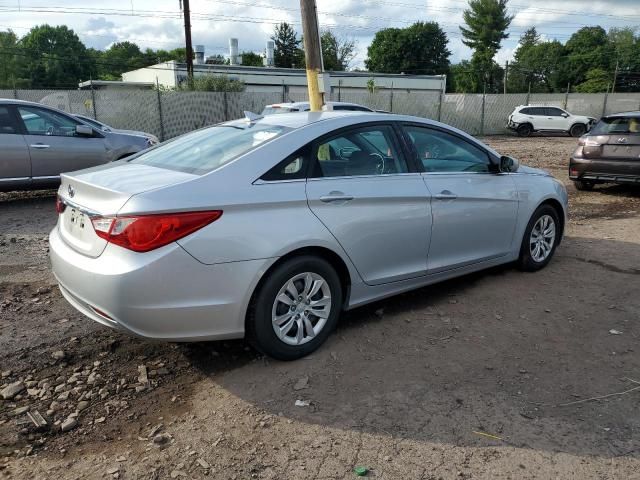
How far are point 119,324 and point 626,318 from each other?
12.3ft

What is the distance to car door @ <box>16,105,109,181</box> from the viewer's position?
27.6 feet

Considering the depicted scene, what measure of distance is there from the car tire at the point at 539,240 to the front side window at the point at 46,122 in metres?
7.10

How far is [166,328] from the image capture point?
10.1 feet

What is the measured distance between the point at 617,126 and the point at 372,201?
7.48 meters

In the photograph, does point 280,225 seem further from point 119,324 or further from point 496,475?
point 496,475

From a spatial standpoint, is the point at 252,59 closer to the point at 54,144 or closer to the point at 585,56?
the point at 585,56

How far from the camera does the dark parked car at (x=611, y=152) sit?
9.13 metres

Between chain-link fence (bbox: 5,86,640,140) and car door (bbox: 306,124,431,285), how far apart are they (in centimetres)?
1701

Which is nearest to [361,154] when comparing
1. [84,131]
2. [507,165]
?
[507,165]

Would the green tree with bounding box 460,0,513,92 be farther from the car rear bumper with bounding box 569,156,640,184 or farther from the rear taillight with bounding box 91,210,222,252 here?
the rear taillight with bounding box 91,210,222,252

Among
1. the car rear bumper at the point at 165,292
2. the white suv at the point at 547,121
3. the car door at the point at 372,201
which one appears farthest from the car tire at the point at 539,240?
the white suv at the point at 547,121

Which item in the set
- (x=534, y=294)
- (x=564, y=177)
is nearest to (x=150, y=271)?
(x=534, y=294)

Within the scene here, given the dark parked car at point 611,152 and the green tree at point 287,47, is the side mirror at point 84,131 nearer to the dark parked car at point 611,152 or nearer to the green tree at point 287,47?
the dark parked car at point 611,152

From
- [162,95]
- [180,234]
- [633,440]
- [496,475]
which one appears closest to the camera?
[496,475]
